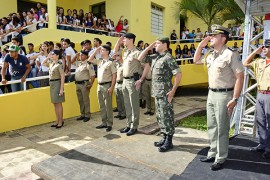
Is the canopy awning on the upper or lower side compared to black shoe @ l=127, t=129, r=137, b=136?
upper

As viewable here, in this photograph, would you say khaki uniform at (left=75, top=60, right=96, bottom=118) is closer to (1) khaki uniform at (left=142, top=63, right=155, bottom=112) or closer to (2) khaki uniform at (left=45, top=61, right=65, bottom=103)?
(2) khaki uniform at (left=45, top=61, right=65, bottom=103)

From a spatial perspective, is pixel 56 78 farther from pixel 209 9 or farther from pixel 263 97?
pixel 209 9

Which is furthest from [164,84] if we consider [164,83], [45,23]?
[45,23]

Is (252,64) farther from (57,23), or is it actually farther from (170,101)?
(57,23)

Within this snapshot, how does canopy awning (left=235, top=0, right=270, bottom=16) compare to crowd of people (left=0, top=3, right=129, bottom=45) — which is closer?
canopy awning (left=235, top=0, right=270, bottom=16)

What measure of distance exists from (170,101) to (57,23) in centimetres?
823

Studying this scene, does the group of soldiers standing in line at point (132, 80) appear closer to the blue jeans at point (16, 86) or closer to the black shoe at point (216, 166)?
the black shoe at point (216, 166)

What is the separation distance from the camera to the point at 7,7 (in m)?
12.8

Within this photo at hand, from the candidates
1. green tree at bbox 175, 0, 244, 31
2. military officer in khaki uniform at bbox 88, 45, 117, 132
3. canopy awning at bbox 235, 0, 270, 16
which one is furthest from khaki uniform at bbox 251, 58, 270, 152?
green tree at bbox 175, 0, 244, 31

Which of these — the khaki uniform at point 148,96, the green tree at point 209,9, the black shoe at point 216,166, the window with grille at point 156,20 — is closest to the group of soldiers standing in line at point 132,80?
the khaki uniform at point 148,96

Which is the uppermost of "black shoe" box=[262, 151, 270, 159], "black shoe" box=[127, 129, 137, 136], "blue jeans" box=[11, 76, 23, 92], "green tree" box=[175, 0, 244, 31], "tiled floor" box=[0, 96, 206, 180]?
"green tree" box=[175, 0, 244, 31]

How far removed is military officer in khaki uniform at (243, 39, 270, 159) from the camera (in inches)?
165

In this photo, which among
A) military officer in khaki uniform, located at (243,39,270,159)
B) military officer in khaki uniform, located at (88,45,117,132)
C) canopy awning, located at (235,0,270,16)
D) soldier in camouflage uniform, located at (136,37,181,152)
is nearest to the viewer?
military officer in khaki uniform, located at (243,39,270,159)

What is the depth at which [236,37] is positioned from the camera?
15438mm
